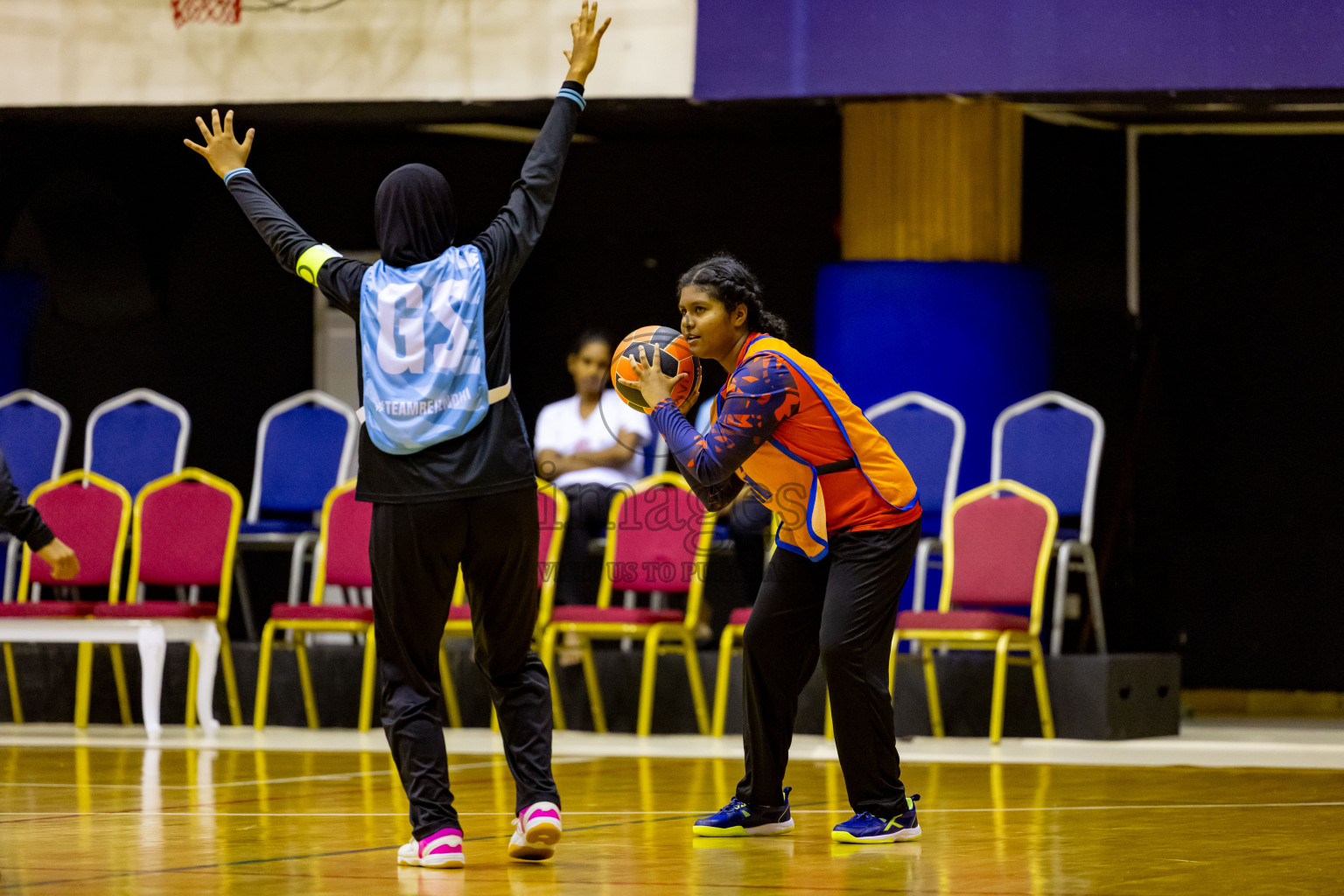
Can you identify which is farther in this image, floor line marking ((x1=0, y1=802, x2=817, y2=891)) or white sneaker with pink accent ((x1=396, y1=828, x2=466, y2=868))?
white sneaker with pink accent ((x1=396, y1=828, x2=466, y2=868))

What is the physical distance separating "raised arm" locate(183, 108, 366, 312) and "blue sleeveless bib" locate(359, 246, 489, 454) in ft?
0.34

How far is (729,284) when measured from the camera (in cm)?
437

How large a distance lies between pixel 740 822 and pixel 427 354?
1.37 m

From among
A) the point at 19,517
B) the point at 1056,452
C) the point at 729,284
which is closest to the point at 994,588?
the point at 1056,452

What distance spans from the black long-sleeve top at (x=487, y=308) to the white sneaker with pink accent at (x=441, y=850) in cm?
68

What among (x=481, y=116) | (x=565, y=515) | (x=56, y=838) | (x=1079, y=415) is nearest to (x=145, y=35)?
(x=481, y=116)

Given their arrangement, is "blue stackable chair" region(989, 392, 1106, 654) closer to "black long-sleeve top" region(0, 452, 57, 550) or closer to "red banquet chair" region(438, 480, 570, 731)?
"red banquet chair" region(438, 480, 570, 731)

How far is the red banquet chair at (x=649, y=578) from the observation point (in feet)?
25.4

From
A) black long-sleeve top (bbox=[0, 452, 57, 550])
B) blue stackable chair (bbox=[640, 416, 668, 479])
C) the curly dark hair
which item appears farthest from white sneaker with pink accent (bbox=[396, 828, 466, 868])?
blue stackable chair (bbox=[640, 416, 668, 479])

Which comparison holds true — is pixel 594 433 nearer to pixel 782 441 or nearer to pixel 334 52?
pixel 334 52

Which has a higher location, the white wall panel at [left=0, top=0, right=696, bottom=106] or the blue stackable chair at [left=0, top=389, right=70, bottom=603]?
the white wall panel at [left=0, top=0, right=696, bottom=106]

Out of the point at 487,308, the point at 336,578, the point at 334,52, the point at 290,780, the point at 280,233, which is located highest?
the point at 334,52

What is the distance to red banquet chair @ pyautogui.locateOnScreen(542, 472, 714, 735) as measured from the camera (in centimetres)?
773

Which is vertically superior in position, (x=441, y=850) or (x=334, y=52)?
(x=334, y=52)
